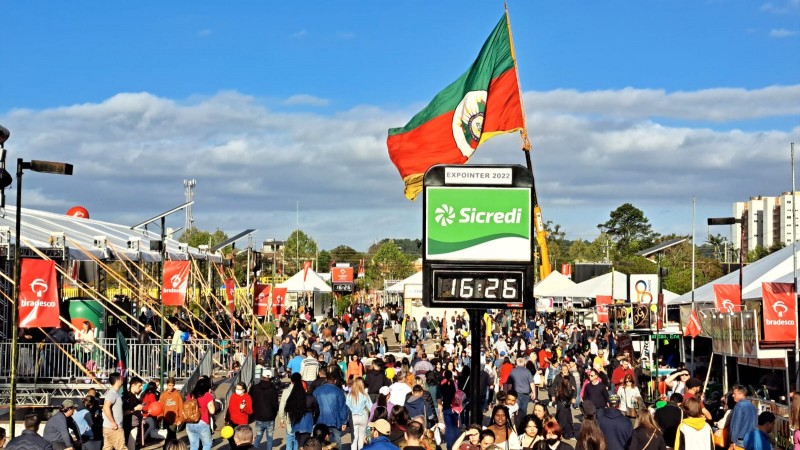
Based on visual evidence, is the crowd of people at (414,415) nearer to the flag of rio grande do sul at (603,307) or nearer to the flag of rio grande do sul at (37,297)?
the flag of rio grande do sul at (37,297)

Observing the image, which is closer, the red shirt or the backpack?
the backpack

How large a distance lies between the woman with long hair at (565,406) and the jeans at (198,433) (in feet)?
17.5

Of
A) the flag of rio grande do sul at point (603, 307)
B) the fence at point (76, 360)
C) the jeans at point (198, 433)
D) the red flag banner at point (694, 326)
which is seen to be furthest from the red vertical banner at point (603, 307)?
the jeans at point (198, 433)

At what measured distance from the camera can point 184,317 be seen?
3831 centimetres

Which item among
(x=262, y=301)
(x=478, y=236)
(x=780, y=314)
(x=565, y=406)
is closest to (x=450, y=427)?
(x=565, y=406)

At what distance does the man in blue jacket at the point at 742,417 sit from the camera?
1342cm

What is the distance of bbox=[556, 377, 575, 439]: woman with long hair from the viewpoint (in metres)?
14.4

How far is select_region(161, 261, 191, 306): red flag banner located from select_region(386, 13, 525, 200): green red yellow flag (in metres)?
6.46

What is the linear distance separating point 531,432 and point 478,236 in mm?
2698

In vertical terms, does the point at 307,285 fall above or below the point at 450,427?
above

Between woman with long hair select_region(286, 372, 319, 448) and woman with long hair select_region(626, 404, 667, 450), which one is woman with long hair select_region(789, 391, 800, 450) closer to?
woman with long hair select_region(626, 404, 667, 450)

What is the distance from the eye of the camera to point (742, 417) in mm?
13453

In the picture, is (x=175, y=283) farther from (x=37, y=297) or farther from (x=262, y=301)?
(x=37, y=297)

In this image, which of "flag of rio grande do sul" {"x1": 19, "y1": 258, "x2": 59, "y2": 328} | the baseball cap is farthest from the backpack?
the baseball cap
